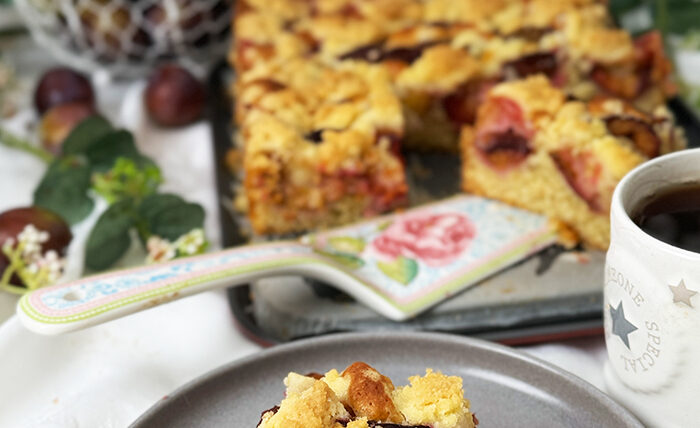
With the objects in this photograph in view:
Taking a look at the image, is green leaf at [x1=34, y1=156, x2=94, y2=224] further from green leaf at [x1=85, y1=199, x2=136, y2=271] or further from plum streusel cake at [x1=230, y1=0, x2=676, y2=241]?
plum streusel cake at [x1=230, y1=0, x2=676, y2=241]

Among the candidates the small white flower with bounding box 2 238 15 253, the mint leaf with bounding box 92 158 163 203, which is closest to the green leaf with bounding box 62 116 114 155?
the mint leaf with bounding box 92 158 163 203

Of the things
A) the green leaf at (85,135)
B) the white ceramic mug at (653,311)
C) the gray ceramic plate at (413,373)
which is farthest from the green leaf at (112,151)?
the white ceramic mug at (653,311)

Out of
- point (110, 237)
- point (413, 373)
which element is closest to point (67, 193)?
point (110, 237)

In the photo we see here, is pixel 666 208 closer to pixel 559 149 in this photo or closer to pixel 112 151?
pixel 559 149

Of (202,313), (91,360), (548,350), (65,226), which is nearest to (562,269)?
(548,350)

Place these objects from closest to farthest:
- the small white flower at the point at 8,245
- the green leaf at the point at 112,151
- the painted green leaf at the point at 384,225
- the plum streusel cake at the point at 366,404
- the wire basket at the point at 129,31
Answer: the plum streusel cake at the point at 366,404
the small white flower at the point at 8,245
the painted green leaf at the point at 384,225
the green leaf at the point at 112,151
the wire basket at the point at 129,31

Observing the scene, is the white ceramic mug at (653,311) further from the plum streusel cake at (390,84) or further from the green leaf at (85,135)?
the green leaf at (85,135)
